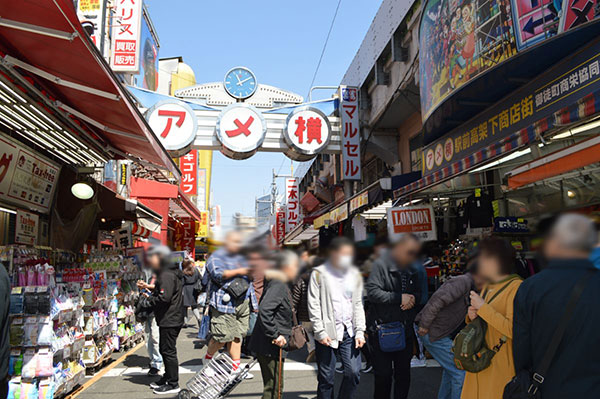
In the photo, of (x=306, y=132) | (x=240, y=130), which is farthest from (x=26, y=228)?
(x=306, y=132)

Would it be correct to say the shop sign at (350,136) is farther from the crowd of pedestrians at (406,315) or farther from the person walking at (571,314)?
the person walking at (571,314)

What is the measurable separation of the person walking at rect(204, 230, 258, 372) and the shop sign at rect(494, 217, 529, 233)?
4.26 meters

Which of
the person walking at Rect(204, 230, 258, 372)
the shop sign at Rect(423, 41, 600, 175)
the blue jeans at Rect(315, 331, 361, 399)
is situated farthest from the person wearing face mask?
the shop sign at Rect(423, 41, 600, 175)

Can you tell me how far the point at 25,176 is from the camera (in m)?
7.10

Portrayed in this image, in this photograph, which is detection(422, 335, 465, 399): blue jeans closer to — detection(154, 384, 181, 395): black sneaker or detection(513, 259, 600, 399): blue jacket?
detection(513, 259, 600, 399): blue jacket

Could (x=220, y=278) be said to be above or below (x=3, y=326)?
above

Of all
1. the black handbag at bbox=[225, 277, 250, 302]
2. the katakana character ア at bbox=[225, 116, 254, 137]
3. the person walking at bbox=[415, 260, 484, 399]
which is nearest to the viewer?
the person walking at bbox=[415, 260, 484, 399]

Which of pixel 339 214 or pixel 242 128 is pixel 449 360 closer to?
pixel 339 214

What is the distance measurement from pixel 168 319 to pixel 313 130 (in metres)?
9.74

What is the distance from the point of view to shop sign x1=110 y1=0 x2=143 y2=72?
13617mm

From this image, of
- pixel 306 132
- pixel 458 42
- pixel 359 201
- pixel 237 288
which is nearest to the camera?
pixel 237 288

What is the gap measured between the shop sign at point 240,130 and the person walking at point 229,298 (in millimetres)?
8518

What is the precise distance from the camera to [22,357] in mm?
5375

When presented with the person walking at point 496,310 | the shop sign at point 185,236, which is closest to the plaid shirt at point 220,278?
the person walking at point 496,310
